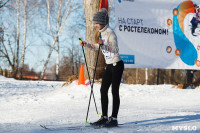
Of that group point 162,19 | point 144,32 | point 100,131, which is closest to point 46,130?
point 100,131

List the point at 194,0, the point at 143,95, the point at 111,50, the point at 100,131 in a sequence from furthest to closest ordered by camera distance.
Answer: the point at 194,0
the point at 143,95
the point at 111,50
the point at 100,131

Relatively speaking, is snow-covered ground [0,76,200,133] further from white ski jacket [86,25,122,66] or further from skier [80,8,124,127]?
white ski jacket [86,25,122,66]

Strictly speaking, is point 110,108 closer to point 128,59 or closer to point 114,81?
point 114,81

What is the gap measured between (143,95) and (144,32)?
2.50 m

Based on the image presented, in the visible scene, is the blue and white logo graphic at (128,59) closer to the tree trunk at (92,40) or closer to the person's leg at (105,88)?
the tree trunk at (92,40)

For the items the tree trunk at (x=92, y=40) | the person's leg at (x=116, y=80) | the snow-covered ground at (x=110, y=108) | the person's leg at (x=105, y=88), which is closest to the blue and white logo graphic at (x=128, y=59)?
the tree trunk at (x=92, y=40)

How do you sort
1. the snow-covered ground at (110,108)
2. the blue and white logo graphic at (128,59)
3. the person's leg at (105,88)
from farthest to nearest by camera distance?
the blue and white logo graphic at (128,59) → the person's leg at (105,88) → the snow-covered ground at (110,108)

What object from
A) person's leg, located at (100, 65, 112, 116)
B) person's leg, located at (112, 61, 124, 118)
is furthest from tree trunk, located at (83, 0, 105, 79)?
person's leg, located at (112, 61, 124, 118)

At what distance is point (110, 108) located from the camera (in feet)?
22.2

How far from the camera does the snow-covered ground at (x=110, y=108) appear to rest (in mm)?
4234

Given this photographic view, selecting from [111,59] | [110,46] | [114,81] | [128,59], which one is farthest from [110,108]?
[128,59]

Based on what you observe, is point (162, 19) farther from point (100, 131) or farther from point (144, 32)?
point (100, 131)

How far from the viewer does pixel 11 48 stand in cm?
2388

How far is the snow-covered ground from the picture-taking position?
13.9ft
